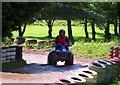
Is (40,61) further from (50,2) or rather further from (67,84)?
(67,84)

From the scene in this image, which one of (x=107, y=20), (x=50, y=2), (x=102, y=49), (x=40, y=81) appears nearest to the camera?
(x=40, y=81)

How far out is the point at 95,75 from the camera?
9203mm

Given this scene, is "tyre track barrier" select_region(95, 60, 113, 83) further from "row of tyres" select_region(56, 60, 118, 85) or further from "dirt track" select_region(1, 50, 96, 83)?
"dirt track" select_region(1, 50, 96, 83)

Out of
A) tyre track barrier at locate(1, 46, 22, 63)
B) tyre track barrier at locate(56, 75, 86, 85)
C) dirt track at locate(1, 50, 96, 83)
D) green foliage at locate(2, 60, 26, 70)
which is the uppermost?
tyre track barrier at locate(1, 46, 22, 63)

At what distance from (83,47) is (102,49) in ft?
5.30

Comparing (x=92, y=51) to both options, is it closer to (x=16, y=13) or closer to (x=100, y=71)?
(x=16, y=13)

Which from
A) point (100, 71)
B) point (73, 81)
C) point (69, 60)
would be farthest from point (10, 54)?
point (73, 81)

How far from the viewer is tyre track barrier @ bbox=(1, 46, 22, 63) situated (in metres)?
13.9

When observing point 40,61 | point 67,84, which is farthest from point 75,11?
point 67,84

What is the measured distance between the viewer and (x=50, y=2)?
47.8 ft

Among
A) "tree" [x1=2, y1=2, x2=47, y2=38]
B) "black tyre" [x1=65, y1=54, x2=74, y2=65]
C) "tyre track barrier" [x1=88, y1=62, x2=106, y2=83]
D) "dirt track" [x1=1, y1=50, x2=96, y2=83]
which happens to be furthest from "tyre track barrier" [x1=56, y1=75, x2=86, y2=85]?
"black tyre" [x1=65, y1=54, x2=74, y2=65]

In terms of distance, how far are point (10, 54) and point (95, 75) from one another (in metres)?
5.74

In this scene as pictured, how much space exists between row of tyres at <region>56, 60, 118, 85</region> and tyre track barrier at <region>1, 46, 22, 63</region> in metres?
4.36

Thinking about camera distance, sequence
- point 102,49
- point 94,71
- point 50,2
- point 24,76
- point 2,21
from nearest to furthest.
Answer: point 94,71 → point 24,76 → point 2,21 → point 50,2 → point 102,49
